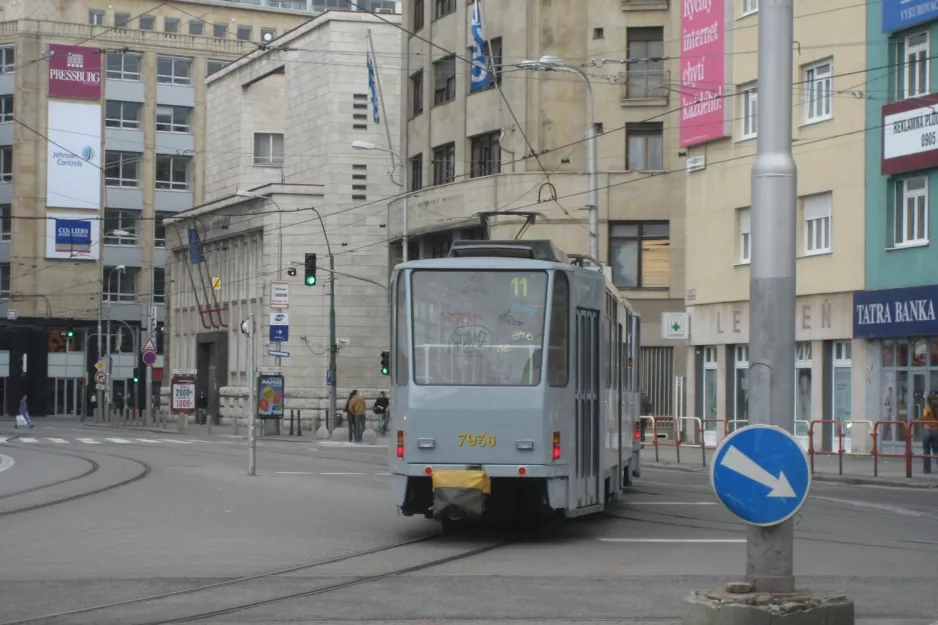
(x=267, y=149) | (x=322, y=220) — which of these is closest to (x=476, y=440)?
(x=322, y=220)

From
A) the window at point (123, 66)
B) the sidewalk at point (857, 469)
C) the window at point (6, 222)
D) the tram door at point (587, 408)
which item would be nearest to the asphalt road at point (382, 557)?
the tram door at point (587, 408)

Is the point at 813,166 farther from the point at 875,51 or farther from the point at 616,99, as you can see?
the point at 616,99

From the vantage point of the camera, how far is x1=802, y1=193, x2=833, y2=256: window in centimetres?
3788

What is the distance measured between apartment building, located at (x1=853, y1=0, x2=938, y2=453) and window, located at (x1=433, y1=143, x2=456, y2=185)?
20.6 metres

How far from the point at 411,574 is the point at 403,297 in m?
3.75

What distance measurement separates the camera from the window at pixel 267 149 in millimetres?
76375

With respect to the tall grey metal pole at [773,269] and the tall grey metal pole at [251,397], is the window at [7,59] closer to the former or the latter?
the tall grey metal pole at [251,397]

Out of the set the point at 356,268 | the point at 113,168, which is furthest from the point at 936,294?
the point at 113,168

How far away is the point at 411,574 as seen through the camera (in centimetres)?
1303

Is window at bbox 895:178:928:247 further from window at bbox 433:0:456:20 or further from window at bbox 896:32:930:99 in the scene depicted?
window at bbox 433:0:456:20

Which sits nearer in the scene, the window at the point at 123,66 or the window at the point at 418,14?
the window at the point at 418,14

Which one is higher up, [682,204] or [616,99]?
[616,99]

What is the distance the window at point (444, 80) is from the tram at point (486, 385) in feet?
128

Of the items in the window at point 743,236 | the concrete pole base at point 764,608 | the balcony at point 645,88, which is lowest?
the concrete pole base at point 764,608
